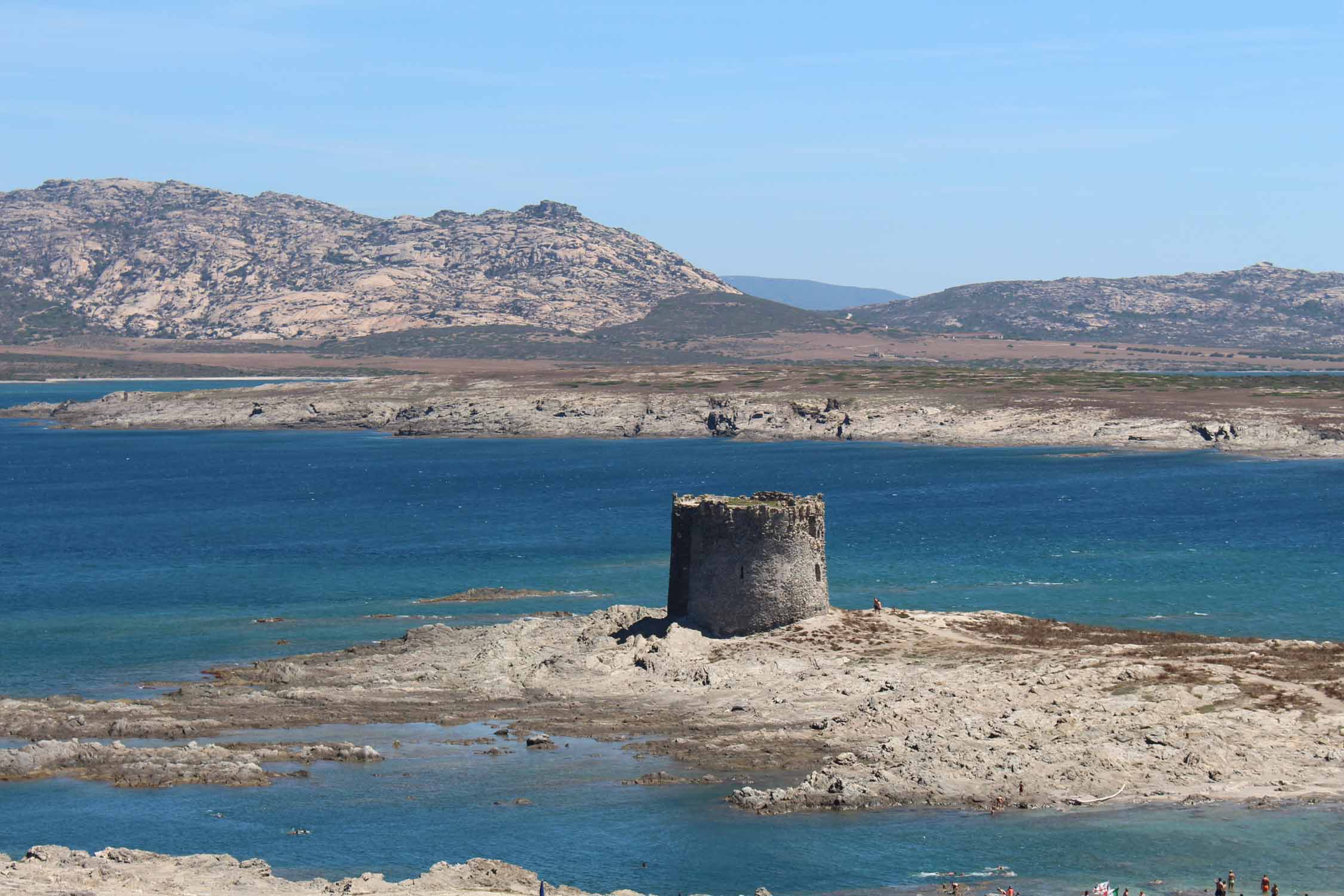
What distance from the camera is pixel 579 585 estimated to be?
2675 inches

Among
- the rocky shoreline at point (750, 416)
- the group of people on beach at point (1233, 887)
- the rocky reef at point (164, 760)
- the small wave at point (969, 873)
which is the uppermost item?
the rocky shoreline at point (750, 416)

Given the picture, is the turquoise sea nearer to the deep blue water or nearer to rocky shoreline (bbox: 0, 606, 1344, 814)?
the deep blue water

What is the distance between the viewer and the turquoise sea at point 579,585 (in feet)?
106

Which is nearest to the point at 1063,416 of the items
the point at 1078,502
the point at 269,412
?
the point at 1078,502

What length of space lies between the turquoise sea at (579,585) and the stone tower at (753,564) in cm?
834

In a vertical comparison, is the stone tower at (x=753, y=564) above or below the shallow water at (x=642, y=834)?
above

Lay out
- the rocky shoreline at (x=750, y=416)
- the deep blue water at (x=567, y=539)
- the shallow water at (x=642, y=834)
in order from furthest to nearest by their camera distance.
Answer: the rocky shoreline at (x=750, y=416) → the deep blue water at (x=567, y=539) → the shallow water at (x=642, y=834)

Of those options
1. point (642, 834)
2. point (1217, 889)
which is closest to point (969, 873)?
point (1217, 889)

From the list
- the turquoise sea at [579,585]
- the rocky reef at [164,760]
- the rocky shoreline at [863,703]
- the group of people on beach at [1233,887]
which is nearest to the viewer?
the group of people on beach at [1233,887]

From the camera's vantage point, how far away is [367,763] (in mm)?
39031

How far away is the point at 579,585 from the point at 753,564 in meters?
21.5

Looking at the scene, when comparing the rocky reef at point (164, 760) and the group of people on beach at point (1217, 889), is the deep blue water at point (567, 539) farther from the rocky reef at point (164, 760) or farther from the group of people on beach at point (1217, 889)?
the group of people on beach at point (1217, 889)

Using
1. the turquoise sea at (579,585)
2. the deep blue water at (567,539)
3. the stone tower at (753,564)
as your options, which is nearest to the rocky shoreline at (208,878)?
the turquoise sea at (579,585)

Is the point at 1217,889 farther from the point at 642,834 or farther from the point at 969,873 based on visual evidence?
the point at 642,834
